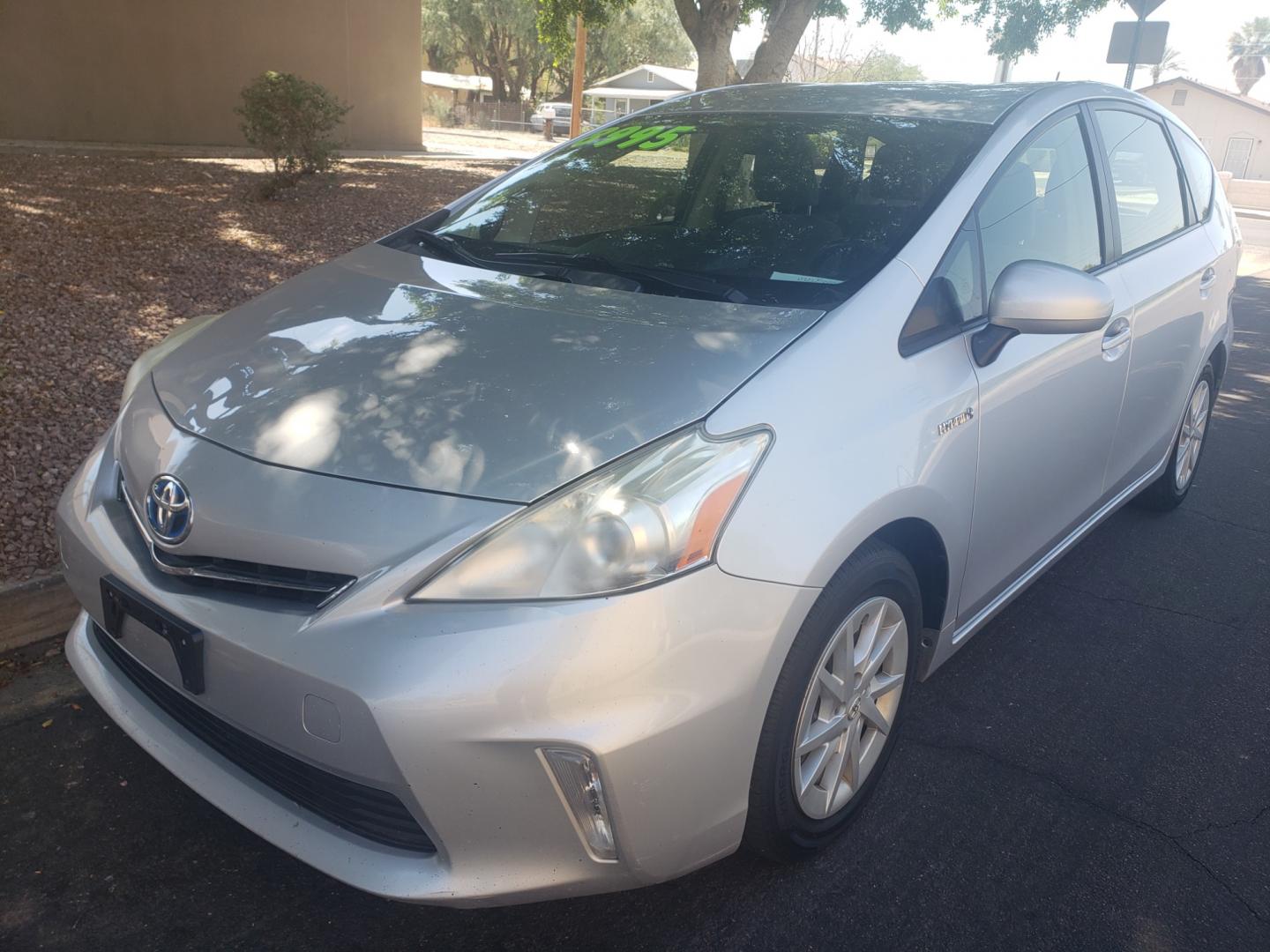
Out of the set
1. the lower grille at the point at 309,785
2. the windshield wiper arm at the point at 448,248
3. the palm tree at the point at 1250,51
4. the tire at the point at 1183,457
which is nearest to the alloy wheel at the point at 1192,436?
the tire at the point at 1183,457

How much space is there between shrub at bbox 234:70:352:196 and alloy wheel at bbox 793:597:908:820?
9031 millimetres

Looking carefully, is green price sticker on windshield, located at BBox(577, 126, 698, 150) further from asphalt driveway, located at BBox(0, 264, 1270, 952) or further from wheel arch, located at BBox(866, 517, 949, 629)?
asphalt driveway, located at BBox(0, 264, 1270, 952)

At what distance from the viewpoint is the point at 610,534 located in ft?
6.28

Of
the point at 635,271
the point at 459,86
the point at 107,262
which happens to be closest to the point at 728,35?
the point at 107,262

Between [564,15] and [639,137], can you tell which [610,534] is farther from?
[564,15]

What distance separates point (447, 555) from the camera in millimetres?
1897

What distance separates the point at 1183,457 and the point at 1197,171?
126 centimetres

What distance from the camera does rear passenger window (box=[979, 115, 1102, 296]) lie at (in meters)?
2.89

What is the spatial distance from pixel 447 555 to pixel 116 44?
1542 cm

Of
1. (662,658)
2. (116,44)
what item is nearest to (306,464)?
(662,658)

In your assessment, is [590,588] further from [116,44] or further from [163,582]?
[116,44]

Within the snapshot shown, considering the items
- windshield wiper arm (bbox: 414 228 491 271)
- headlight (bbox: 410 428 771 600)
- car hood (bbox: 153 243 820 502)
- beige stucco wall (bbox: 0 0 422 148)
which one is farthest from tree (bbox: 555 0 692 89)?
headlight (bbox: 410 428 771 600)

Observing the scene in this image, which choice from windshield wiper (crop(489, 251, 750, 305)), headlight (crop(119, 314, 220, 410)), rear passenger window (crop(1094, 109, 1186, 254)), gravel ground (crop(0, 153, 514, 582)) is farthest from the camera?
gravel ground (crop(0, 153, 514, 582))

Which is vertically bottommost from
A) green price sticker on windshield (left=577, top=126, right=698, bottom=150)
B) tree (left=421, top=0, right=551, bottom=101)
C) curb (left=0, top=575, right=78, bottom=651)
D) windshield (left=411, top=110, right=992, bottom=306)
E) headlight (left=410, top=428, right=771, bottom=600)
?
curb (left=0, top=575, right=78, bottom=651)
